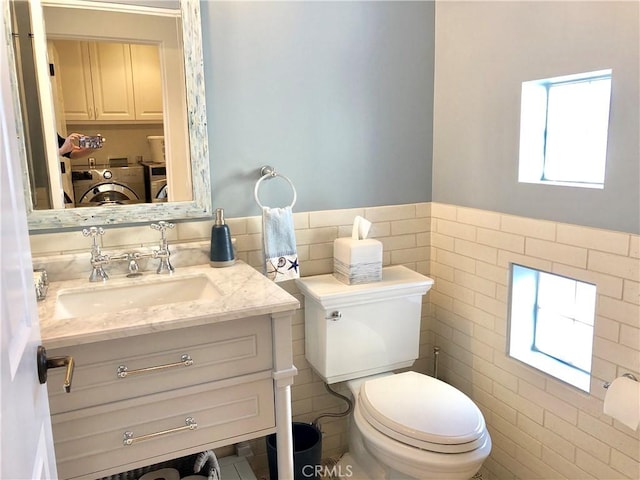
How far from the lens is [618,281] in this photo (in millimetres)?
1540

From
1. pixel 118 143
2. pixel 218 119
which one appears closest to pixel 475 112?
pixel 218 119

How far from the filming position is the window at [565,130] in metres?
1.70

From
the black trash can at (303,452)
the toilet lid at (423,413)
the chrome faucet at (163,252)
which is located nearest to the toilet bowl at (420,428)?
the toilet lid at (423,413)

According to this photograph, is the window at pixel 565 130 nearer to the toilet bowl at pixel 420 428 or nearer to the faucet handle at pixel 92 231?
the toilet bowl at pixel 420 428

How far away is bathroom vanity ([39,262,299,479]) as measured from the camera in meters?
1.29

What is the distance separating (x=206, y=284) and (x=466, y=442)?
0.97m

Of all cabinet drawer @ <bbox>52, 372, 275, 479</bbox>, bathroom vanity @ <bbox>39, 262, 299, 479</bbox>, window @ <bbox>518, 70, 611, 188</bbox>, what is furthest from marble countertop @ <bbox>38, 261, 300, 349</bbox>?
window @ <bbox>518, 70, 611, 188</bbox>

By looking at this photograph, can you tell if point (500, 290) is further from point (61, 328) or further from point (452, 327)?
point (61, 328)

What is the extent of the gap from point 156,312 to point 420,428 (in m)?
0.89

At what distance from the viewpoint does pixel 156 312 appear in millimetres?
1371

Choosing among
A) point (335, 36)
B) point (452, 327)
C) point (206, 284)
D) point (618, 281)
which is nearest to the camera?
point (618, 281)

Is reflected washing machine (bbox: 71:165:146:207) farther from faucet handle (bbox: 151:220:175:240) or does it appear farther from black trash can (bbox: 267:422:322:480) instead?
black trash can (bbox: 267:422:322:480)

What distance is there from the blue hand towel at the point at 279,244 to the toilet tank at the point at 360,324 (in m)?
0.13

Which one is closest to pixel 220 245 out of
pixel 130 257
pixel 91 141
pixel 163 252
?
pixel 163 252
